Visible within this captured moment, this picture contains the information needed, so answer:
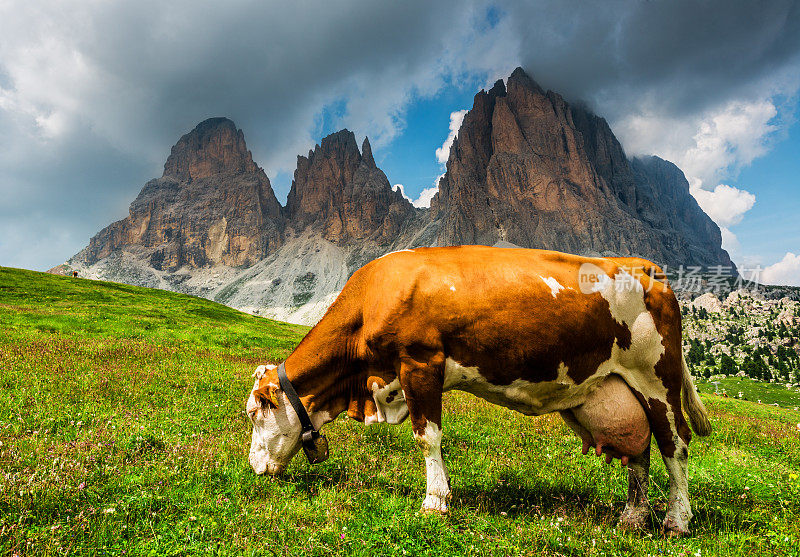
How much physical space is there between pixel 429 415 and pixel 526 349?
1.39 m

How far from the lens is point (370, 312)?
4.83 m

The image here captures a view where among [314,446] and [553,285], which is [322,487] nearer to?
[314,446]

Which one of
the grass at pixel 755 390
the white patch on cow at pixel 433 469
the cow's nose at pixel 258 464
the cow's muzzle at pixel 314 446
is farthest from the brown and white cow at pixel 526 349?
the grass at pixel 755 390

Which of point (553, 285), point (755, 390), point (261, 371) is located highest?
point (553, 285)

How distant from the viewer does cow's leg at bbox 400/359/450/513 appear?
4426 mm

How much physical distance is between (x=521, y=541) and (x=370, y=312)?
9.98ft

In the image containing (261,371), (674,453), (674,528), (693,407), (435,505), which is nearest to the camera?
(435,505)

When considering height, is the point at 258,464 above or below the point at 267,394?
below

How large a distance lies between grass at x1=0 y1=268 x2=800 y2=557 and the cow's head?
241mm

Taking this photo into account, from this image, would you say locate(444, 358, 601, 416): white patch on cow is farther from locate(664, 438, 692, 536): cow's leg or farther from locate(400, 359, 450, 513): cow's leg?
locate(664, 438, 692, 536): cow's leg

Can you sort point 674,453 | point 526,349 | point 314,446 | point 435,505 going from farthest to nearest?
point 314,446, point 674,453, point 435,505, point 526,349

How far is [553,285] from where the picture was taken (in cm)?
450

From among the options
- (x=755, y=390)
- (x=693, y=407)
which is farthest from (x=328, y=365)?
Answer: (x=755, y=390)

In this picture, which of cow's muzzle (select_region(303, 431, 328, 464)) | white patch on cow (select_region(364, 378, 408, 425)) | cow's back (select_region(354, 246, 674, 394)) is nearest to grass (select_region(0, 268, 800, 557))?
cow's muzzle (select_region(303, 431, 328, 464))
